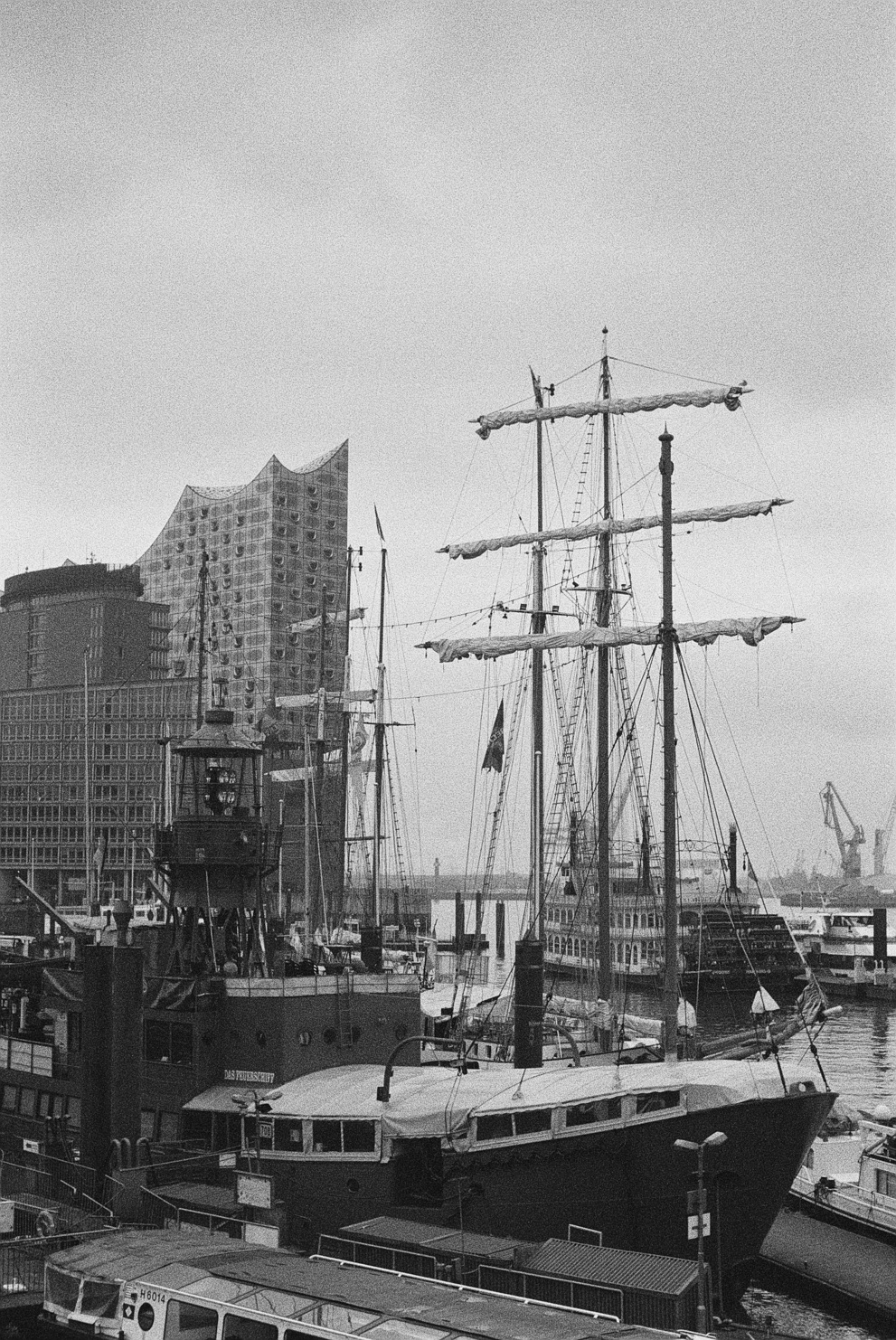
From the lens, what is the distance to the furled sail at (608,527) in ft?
206

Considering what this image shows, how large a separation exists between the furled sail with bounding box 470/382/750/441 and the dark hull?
128ft

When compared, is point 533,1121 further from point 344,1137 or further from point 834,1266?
point 834,1266

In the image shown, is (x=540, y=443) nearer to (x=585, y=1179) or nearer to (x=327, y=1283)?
(x=585, y=1179)

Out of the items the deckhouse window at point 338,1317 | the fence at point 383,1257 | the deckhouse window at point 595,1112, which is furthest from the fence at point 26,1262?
the deckhouse window at point 595,1112

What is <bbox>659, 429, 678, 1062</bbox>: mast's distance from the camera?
42.2 meters

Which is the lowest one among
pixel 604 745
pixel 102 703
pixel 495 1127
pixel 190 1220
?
pixel 190 1220

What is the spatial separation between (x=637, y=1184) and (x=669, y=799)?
12.3 m

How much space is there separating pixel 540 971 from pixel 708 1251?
29.9 feet

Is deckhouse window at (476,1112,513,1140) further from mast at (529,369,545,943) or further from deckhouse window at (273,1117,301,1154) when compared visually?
mast at (529,369,545,943)

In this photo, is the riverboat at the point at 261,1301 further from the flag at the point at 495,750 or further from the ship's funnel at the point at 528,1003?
the flag at the point at 495,750

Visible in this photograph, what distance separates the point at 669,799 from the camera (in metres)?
43.2

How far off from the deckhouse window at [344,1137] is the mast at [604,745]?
70.5 ft

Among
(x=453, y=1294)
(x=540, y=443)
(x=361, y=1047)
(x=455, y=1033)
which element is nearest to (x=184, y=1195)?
(x=361, y=1047)

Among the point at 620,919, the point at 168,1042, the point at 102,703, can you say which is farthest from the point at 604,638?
the point at 102,703
